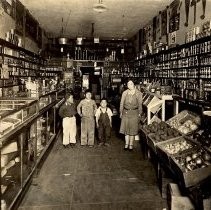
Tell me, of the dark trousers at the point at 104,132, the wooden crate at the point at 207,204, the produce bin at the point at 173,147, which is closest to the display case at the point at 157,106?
the dark trousers at the point at 104,132

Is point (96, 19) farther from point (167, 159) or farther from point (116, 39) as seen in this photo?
point (167, 159)

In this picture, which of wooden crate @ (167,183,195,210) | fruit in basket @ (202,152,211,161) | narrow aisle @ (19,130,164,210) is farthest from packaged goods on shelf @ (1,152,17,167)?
fruit in basket @ (202,152,211,161)

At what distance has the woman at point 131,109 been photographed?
677 cm

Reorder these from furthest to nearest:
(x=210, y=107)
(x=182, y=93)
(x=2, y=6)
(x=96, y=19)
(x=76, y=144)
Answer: (x=96, y=19) < (x=2, y=6) < (x=76, y=144) < (x=182, y=93) < (x=210, y=107)

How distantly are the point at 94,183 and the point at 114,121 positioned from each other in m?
6.51

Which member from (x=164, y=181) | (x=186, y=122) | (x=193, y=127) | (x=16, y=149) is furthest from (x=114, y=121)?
(x=16, y=149)

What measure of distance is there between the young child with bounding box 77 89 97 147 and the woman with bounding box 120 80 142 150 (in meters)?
0.83

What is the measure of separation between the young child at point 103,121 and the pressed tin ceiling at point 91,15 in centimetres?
366

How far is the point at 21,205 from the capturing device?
154 inches

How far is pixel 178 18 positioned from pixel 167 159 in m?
5.90

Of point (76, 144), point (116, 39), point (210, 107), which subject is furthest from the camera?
point (116, 39)

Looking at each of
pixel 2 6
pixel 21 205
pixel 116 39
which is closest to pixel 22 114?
pixel 21 205

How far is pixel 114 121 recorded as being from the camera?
11.2m

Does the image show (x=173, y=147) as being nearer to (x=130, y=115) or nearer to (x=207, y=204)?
(x=207, y=204)
